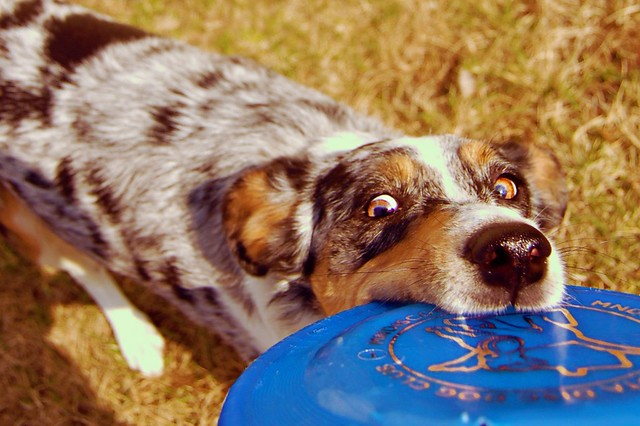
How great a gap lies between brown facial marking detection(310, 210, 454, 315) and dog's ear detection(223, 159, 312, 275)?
0.23 meters

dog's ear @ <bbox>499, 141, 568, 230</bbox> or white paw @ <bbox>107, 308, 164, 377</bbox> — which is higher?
dog's ear @ <bbox>499, 141, 568, 230</bbox>

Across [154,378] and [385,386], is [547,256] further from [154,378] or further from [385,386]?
[154,378]

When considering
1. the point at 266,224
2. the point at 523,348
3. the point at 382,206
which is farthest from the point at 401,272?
the point at 266,224

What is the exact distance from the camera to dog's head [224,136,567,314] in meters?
2.31

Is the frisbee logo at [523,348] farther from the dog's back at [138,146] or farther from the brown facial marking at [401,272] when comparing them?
the dog's back at [138,146]

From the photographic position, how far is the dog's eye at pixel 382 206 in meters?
2.77

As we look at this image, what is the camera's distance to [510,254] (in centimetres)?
221

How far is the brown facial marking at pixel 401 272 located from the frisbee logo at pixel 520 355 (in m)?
0.13

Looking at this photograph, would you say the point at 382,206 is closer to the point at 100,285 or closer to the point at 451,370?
the point at 451,370

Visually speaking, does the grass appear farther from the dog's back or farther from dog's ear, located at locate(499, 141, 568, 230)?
the dog's back

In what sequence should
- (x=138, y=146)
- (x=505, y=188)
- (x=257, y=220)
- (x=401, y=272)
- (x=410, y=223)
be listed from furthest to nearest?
(x=138, y=146) < (x=257, y=220) < (x=505, y=188) < (x=410, y=223) < (x=401, y=272)

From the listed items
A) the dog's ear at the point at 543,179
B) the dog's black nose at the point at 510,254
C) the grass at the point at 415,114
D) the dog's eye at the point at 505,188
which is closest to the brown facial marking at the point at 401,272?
the dog's black nose at the point at 510,254

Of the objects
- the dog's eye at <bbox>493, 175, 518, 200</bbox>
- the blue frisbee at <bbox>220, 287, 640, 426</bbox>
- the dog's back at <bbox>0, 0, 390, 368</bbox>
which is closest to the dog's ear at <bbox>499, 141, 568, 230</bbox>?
the dog's eye at <bbox>493, 175, 518, 200</bbox>

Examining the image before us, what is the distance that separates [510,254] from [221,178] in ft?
5.43
